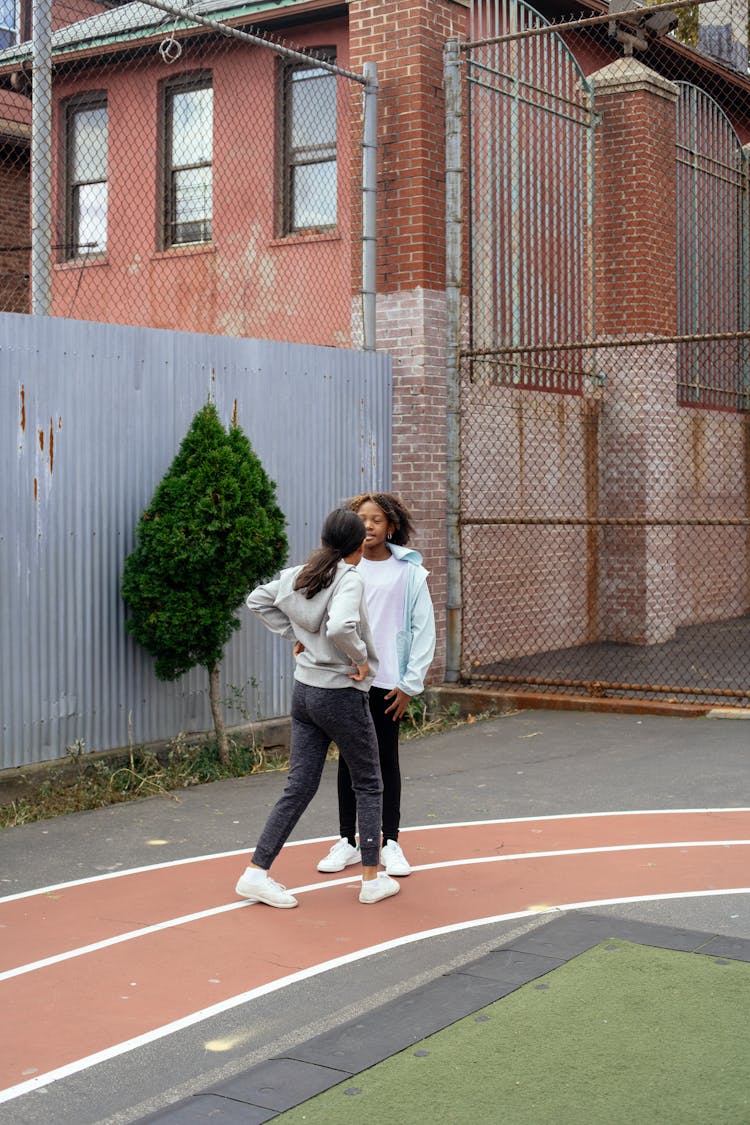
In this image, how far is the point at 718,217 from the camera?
17609mm

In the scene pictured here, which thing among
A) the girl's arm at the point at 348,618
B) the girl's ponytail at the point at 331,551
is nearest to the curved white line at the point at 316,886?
the girl's arm at the point at 348,618

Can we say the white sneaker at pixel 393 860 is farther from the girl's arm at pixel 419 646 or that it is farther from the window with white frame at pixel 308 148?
the window with white frame at pixel 308 148

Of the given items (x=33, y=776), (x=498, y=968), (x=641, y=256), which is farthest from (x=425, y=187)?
(x=498, y=968)

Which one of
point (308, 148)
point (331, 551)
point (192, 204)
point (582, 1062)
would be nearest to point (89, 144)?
point (192, 204)

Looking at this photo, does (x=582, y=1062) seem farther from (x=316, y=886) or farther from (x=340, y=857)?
(x=340, y=857)

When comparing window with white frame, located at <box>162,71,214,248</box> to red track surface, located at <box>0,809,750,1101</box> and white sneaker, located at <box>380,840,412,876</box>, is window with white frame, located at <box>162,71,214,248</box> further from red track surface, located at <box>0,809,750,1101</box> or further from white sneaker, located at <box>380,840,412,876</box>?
white sneaker, located at <box>380,840,412,876</box>

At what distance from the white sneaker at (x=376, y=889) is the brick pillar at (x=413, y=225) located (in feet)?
19.2

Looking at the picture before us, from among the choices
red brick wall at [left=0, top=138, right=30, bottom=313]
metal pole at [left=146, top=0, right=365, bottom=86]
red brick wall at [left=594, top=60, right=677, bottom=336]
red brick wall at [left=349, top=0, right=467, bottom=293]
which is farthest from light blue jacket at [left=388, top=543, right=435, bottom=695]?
red brick wall at [left=0, top=138, right=30, bottom=313]

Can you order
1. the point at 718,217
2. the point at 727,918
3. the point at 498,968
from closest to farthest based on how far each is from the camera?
the point at 498,968 → the point at 727,918 → the point at 718,217

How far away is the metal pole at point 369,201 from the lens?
11984 millimetres

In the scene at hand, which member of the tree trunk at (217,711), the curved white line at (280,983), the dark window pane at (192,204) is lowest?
the curved white line at (280,983)

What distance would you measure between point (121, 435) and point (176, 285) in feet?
30.5

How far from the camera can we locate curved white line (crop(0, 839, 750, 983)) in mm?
5562

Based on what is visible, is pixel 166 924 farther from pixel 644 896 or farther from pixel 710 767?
pixel 710 767
